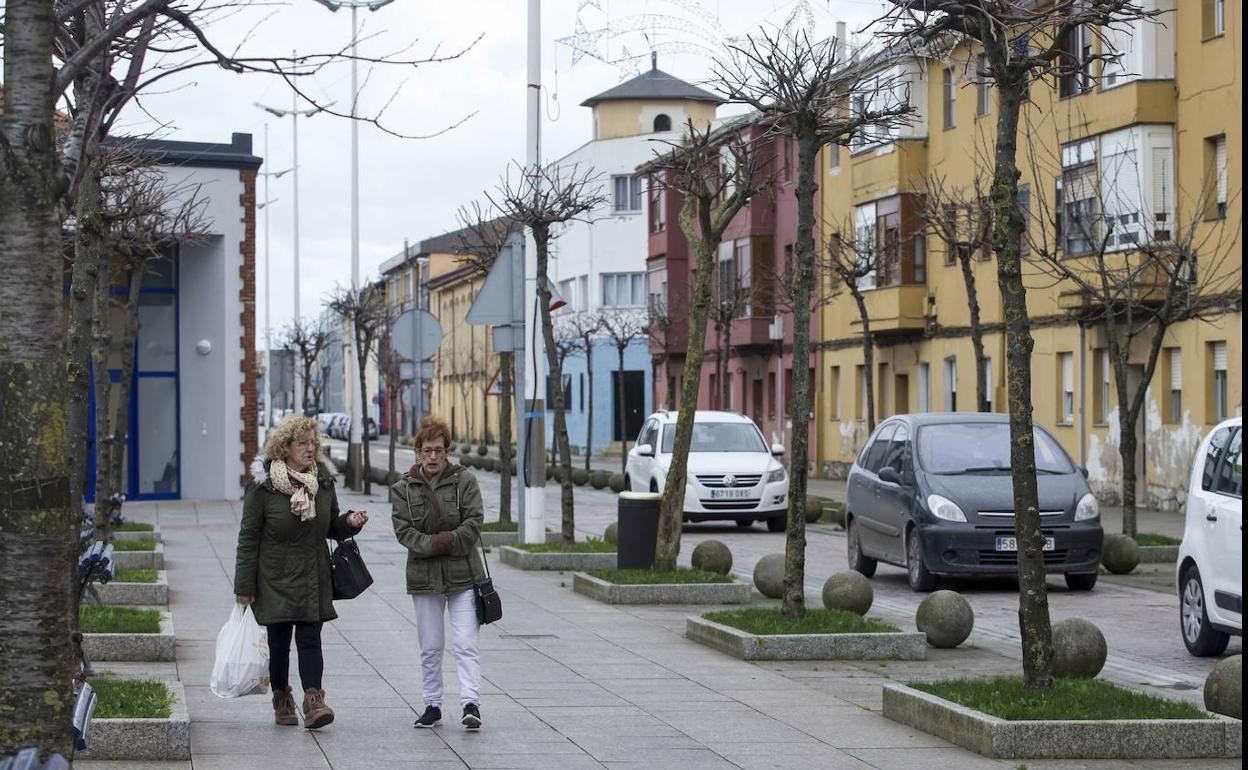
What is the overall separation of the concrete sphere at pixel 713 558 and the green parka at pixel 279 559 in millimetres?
8739

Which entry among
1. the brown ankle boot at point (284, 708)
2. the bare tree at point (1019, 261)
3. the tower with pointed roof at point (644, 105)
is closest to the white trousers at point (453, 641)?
the brown ankle boot at point (284, 708)

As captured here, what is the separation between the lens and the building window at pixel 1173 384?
34.1 m

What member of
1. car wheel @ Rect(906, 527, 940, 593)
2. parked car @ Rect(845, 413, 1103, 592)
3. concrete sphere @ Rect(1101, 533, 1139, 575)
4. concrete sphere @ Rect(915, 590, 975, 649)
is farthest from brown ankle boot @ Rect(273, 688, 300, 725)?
concrete sphere @ Rect(1101, 533, 1139, 575)

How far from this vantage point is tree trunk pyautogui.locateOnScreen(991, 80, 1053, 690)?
394 inches

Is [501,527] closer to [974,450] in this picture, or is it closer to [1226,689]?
[974,450]

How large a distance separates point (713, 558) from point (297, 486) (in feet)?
29.3

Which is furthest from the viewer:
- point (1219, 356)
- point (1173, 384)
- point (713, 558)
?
point (1173, 384)

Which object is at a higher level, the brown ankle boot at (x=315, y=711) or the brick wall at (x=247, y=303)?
the brick wall at (x=247, y=303)

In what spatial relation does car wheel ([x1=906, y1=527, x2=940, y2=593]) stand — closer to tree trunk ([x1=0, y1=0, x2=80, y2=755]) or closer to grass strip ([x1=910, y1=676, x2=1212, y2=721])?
grass strip ([x1=910, y1=676, x2=1212, y2=721])

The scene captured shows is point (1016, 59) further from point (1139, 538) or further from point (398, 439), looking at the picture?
point (398, 439)

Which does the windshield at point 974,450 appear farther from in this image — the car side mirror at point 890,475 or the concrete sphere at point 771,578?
the concrete sphere at point 771,578

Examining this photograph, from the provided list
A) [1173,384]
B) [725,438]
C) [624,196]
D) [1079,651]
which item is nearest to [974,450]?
[1079,651]

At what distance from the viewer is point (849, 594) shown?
1482 centimetres

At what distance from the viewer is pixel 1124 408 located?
75.7 feet
